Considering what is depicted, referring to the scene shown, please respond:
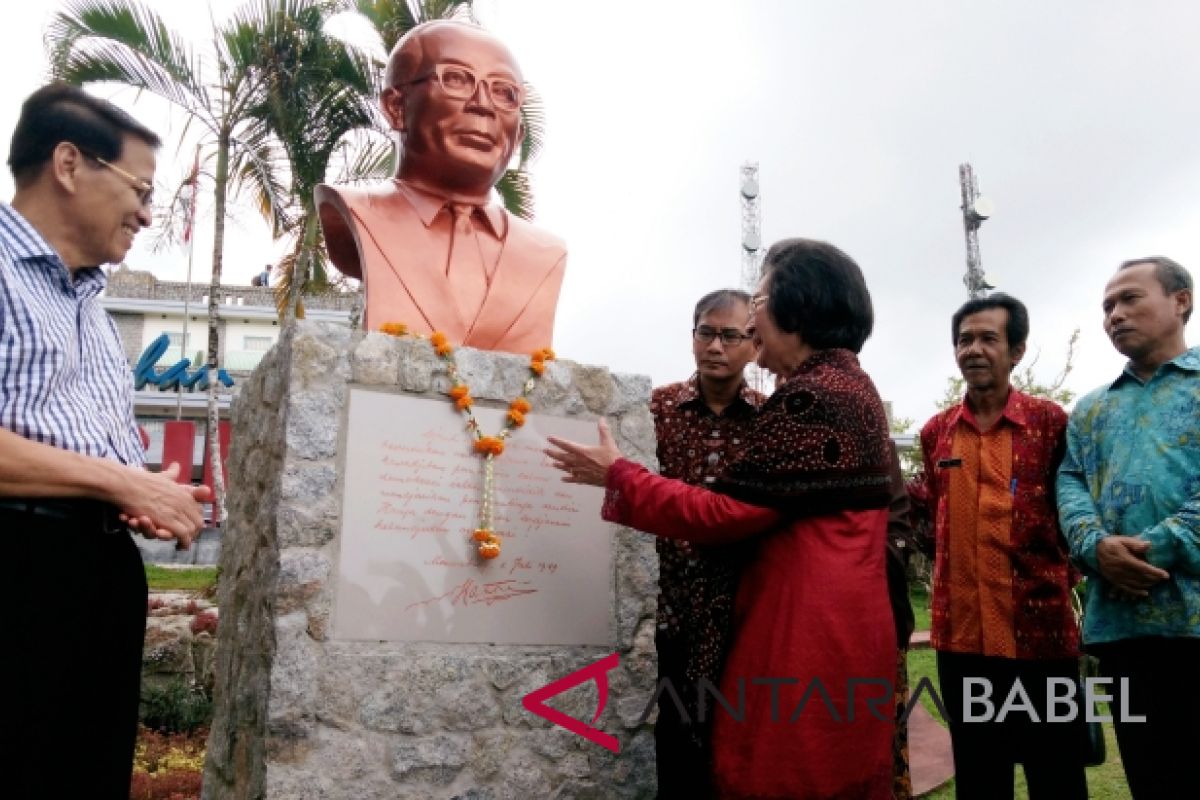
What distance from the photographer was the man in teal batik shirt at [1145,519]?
2359 millimetres

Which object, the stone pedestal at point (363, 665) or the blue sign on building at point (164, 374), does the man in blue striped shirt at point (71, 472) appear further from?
the blue sign on building at point (164, 374)

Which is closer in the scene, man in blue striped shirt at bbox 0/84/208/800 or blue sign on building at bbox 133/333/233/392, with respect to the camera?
man in blue striped shirt at bbox 0/84/208/800

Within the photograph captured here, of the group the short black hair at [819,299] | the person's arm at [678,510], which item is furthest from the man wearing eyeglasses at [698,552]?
the short black hair at [819,299]

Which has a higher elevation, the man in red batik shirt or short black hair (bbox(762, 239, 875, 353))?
short black hair (bbox(762, 239, 875, 353))

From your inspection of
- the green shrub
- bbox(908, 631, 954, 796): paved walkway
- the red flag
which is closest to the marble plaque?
bbox(908, 631, 954, 796): paved walkway

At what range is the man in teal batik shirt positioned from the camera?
2359mm

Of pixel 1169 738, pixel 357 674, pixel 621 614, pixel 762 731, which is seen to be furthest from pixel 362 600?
pixel 1169 738

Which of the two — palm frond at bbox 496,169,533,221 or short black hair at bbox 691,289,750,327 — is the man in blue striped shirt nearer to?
short black hair at bbox 691,289,750,327

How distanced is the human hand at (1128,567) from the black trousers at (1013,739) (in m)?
0.32

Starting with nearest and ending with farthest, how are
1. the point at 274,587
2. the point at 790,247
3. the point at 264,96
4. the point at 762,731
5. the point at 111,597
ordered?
the point at 111,597 → the point at 762,731 → the point at 790,247 → the point at 274,587 → the point at 264,96

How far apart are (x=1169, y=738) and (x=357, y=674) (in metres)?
2.01

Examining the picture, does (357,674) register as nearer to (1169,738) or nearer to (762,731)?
(762,731)

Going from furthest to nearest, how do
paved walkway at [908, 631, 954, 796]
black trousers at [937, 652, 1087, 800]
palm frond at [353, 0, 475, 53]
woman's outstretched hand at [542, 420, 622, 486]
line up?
1. palm frond at [353, 0, 475, 53]
2. paved walkway at [908, 631, 954, 796]
3. black trousers at [937, 652, 1087, 800]
4. woman's outstretched hand at [542, 420, 622, 486]

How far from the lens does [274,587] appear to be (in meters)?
2.50
